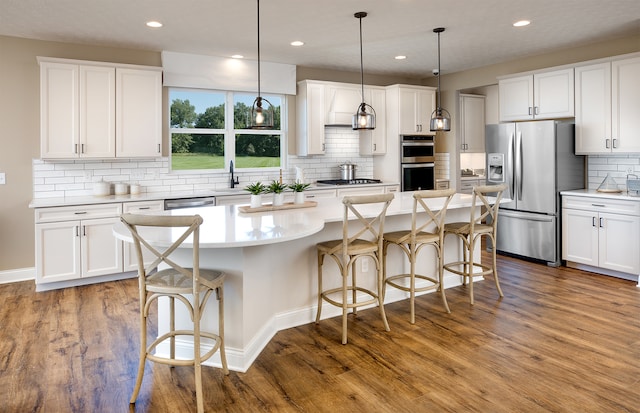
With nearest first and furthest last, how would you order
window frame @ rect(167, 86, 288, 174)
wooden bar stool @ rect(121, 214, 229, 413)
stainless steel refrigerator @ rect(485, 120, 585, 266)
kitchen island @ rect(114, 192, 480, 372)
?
wooden bar stool @ rect(121, 214, 229, 413)
kitchen island @ rect(114, 192, 480, 372)
stainless steel refrigerator @ rect(485, 120, 585, 266)
window frame @ rect(167, 86, 288, 174)

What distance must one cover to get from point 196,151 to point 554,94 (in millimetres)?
4570

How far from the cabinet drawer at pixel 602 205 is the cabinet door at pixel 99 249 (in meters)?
5.11

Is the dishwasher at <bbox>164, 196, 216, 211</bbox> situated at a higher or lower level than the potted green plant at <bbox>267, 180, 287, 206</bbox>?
lower

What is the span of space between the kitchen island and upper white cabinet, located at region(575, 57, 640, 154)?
2.20m

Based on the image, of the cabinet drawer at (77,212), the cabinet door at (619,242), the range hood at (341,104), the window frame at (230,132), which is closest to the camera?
the cabinet drawer at (77,212)

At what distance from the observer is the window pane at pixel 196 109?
19.4 ft

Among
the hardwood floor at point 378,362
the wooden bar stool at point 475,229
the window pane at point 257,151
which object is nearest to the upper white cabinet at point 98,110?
the window pane at point 257,151

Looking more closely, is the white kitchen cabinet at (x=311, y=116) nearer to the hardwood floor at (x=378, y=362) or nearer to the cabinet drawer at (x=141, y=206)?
the cabinet drawer at (x=141, y=206)

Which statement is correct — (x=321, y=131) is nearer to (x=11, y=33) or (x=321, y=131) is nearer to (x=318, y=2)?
(x=318, y=2)

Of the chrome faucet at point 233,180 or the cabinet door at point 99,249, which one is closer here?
the cabinet door at point 99,249

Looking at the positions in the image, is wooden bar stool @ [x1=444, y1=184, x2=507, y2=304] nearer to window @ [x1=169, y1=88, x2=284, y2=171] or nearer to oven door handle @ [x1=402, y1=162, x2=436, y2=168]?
oven door handle @ [x1=402, y1=162, x2=436, y2=168]

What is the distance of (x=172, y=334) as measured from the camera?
2693 mm

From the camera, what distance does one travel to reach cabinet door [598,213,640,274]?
4797mm

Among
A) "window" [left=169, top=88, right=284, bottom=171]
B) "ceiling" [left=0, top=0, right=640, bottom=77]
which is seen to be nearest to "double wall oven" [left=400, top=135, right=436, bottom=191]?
"ceiling" [left=0, top=0, right=640, bottom=77]
